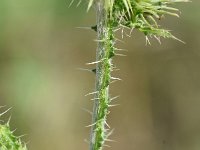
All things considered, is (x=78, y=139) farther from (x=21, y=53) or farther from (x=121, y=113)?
(x=21, y=53)

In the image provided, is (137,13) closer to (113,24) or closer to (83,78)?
(113,24)

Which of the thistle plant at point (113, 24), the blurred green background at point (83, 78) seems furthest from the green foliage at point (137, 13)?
the blurred green background at point (83, 78)

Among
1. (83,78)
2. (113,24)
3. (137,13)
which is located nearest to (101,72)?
(113,24)

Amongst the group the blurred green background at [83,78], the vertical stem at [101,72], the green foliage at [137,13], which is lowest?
the blurred green background at [83,78]

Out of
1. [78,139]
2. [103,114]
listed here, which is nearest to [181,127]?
[78,139]

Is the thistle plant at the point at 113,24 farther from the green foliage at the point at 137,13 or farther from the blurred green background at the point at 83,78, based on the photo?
the blurred green background at the point at 83,78

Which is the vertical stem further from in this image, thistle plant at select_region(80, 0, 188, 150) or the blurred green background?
the blurred green background

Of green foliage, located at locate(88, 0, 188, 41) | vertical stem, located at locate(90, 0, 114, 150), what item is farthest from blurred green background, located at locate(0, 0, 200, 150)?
green foliage, located at locate(88, 0, 188, 41)
